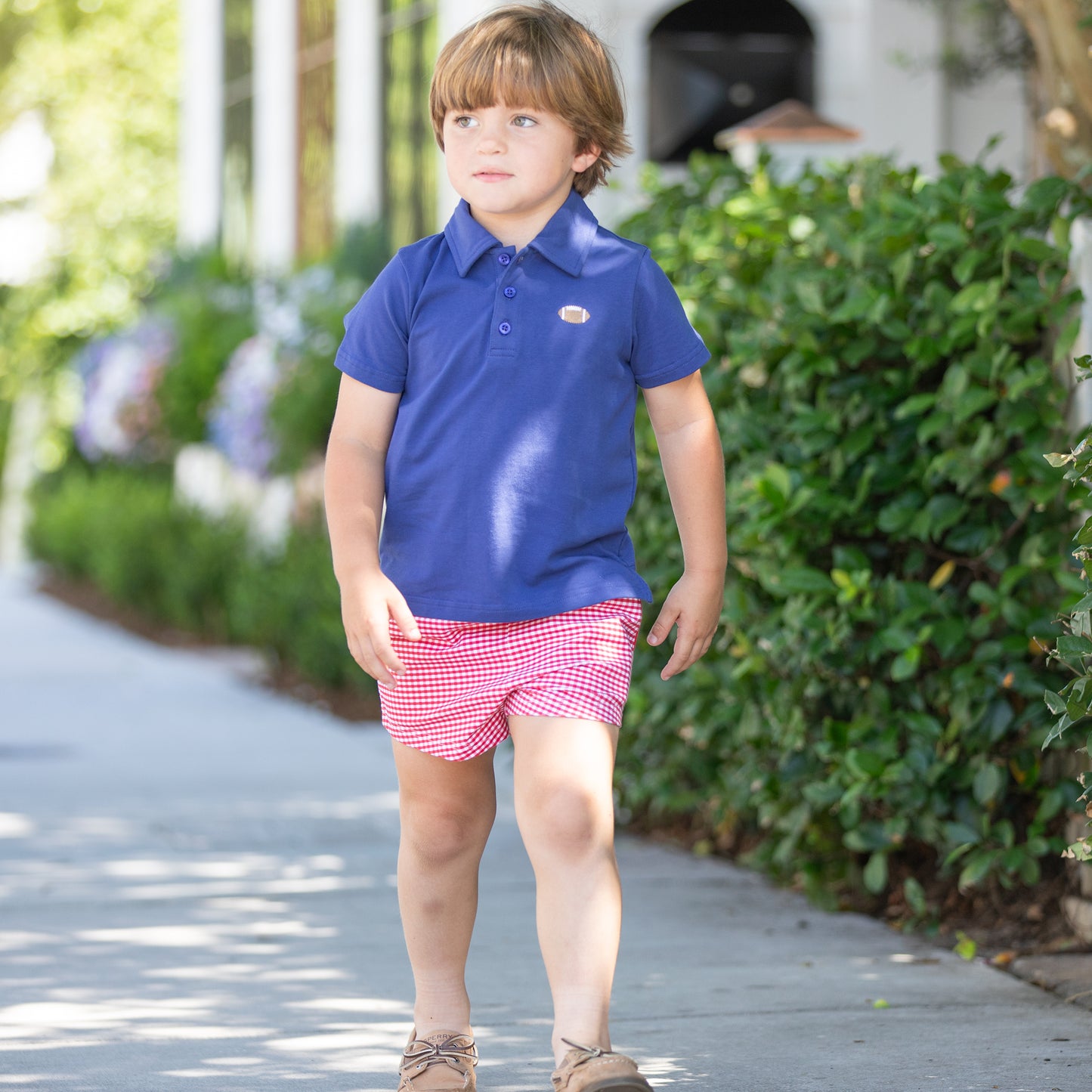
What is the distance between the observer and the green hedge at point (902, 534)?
3.92 metres

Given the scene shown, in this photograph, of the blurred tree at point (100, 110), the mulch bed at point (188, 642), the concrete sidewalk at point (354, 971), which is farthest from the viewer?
the blurred tree at point (100, 110)

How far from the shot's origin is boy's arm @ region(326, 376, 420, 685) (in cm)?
283

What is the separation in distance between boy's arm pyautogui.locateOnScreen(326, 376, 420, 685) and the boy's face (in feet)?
1.12

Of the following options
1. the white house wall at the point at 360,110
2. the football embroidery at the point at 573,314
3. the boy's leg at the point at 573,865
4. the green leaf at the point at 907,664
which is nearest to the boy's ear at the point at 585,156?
the football embroidery at the point at 573,314

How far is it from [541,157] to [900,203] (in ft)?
4.55

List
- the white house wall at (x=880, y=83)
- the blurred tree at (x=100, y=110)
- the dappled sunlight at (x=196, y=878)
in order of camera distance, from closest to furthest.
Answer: the dappled sunlight at (x=196, y=878) < the white house wall at (x=880, y=83) < the blurred tree at (x=100, y=110)

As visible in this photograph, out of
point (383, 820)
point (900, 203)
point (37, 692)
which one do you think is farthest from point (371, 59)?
point (900, 203)

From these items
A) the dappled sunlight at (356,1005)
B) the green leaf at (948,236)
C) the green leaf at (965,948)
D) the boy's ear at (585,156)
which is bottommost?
the dappled sunlight at (356,1005)

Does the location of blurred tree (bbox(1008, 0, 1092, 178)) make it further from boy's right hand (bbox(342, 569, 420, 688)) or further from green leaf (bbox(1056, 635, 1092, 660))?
boy's right hand (bbox(342, 569, 420, 688))

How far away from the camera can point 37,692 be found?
9.16 meters

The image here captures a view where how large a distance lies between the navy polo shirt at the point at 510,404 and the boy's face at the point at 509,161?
5 cm

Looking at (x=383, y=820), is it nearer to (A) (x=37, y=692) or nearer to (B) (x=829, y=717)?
(B) (x=829, y=717)

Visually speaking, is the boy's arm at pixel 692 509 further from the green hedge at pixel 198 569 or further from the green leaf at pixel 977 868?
the green hedge at pixel 198 569

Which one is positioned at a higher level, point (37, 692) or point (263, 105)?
point (263, 105)
